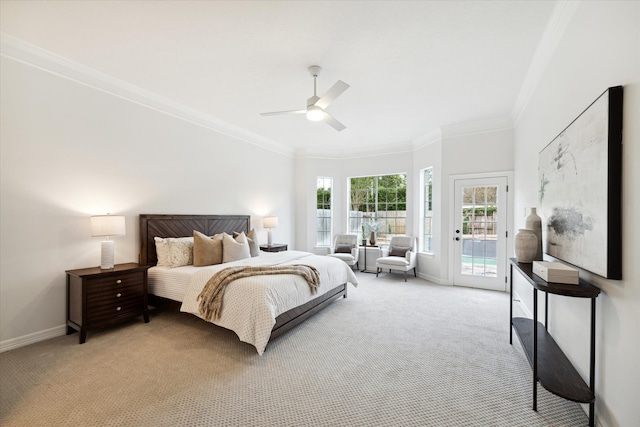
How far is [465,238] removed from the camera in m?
5.12

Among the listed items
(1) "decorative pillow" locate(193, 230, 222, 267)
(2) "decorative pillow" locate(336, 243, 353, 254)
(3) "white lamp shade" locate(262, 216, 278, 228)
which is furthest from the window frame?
(1) "decorative pillow" locate(193, 230, 222, 267)

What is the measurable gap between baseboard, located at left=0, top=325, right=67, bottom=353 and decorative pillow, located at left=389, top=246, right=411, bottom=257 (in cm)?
529

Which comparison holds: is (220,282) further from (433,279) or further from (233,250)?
(433,279)

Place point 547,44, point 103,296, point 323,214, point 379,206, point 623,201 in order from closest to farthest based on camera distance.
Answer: point 623,201 → point 547,44 → point 103,296 → point 379,206 → point 323,214

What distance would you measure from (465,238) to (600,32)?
12.6 ft

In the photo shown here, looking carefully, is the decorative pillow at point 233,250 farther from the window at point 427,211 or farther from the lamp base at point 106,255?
the window at point 427,211

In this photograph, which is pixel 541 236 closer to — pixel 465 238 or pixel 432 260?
pixel 465 238

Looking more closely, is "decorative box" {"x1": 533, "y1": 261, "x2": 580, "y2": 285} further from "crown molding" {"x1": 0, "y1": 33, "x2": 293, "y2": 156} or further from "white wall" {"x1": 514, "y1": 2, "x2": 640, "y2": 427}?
"crown molding" {"x1": 0, "y1": 33, "x2": 293, "y2": 156}

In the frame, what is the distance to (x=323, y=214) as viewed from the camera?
7.01 m

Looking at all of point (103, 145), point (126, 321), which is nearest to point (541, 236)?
point (126, 321)

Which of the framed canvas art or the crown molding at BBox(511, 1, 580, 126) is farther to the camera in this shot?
the crown molding at BBox(511, 1, 580, 126)

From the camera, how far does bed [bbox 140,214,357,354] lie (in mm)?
2689

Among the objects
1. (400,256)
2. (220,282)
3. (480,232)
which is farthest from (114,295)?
(480,232)

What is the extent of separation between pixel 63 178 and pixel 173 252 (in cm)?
141
